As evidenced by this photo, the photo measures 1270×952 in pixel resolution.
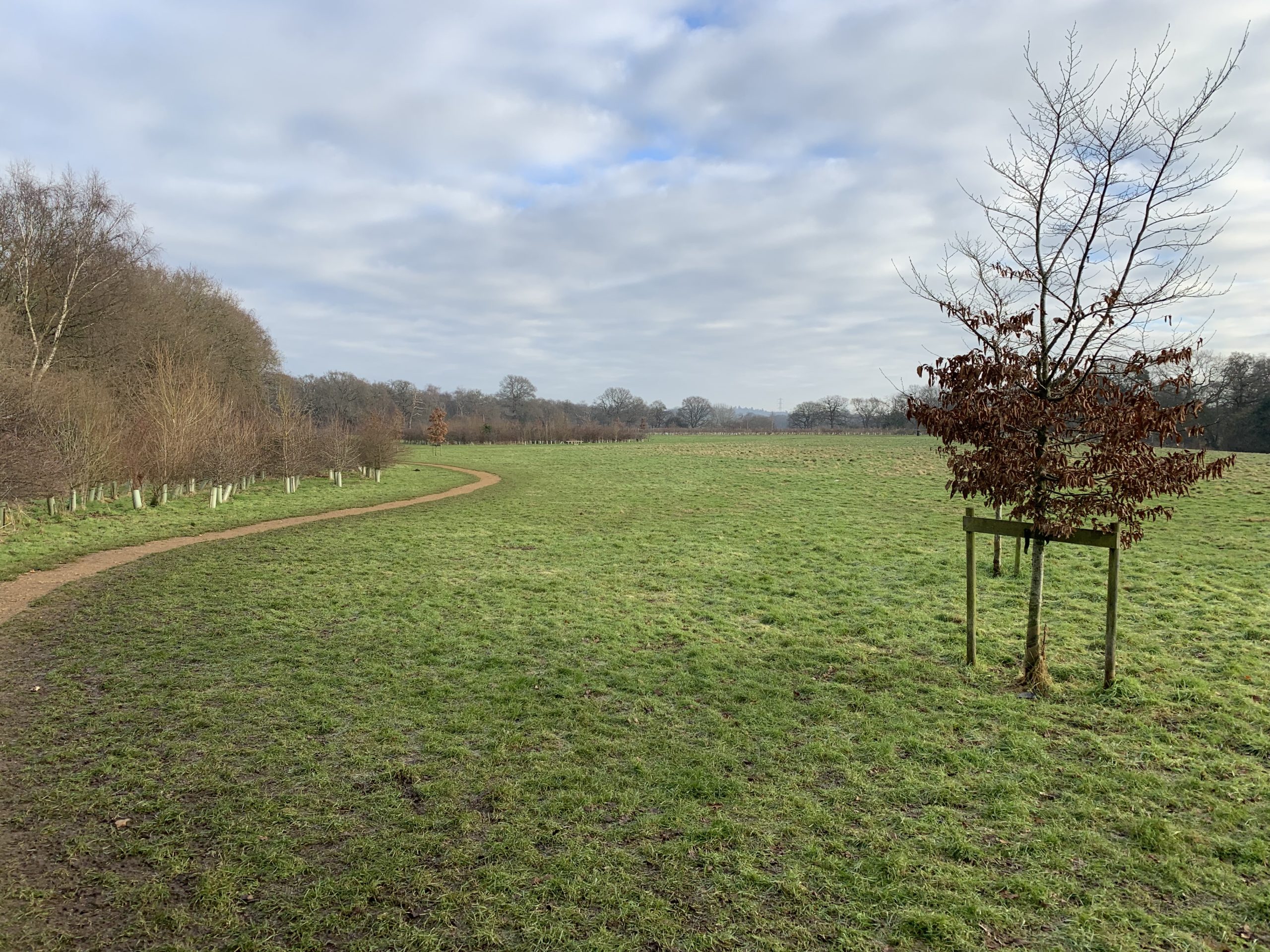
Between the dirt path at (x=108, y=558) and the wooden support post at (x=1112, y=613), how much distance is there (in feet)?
43.3

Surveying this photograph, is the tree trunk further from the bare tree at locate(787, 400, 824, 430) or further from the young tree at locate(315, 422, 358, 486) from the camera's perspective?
the bare tree at locate(787, 400, 824, 430)

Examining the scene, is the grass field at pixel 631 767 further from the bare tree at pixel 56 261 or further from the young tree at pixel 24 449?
the bare tree at pixel 56 261

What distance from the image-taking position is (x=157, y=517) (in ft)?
59.7

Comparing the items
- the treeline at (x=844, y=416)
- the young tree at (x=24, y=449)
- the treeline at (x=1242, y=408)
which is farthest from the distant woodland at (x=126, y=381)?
the treeline at (x=844, y=416)

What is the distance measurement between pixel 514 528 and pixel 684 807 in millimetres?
13056

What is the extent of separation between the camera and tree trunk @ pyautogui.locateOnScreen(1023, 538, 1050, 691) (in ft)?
20.1

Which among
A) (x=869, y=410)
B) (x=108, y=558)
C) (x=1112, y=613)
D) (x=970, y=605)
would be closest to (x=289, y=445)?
(x=108, y=558)

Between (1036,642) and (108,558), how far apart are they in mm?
15933

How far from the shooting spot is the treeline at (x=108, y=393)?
16.8 m

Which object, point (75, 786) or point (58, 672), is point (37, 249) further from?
point (75, 786)

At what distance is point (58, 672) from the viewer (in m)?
6.84

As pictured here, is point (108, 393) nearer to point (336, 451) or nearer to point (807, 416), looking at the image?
point (336, 451)

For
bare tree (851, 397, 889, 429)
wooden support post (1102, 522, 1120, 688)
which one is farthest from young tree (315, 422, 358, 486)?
bare tree (851, 397, 889, 429)

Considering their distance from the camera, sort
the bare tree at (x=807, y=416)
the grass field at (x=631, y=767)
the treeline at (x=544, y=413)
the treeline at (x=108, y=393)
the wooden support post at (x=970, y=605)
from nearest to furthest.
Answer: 1. the grass field at (x=631, y=767)
2. the wooden support post at (x=970, y=605)
3. the treeline at (x=108, y=393)
4. the treeline at (x=544, y=413)
5. the bare tree at (x=807, y=416)
